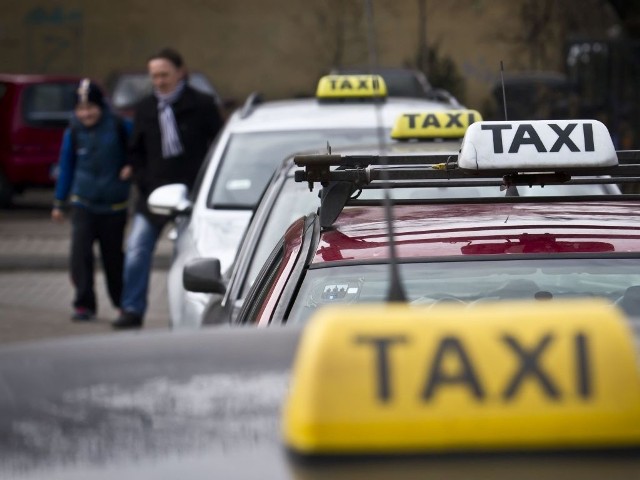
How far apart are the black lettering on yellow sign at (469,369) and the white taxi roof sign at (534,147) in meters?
2.17

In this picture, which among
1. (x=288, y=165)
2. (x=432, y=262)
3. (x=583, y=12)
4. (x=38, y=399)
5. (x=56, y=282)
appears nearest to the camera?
(x=38, y=399)

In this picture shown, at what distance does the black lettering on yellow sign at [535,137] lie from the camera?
3564 mm

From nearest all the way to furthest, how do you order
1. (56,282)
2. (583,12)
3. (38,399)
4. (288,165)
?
1. (38,399)
2. (288,165)
3. (56,282)
4. (583,12)

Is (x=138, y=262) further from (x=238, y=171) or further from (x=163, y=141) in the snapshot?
(x=238, y=171)

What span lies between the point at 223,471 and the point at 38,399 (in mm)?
234

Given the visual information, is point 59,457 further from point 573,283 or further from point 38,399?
point 573,283

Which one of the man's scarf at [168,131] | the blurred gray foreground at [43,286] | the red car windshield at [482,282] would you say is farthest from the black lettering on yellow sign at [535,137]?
the blurred gray foreground at [43,286]

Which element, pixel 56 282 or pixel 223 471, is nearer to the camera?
pixel 223 471

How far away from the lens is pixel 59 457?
1369mm

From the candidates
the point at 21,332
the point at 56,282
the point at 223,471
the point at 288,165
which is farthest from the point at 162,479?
the point at 56,282

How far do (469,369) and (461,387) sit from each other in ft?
0.06

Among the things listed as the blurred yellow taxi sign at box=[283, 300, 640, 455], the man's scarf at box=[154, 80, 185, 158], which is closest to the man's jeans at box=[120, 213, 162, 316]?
the man's scarf at box=[154, 80, 185, 158]

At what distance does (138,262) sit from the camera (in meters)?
10.0

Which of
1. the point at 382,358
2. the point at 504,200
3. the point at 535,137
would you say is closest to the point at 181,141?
the point at 504,200
